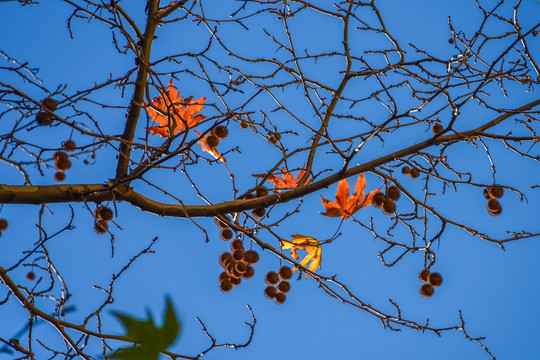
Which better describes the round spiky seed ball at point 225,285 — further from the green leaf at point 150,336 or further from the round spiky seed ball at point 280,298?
the green leaf at point 150,336

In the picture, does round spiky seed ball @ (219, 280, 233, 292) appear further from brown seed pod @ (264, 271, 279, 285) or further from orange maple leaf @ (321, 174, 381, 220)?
orange maple leaf @ (321, 174, 381, 220)

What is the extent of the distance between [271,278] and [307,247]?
0.26m

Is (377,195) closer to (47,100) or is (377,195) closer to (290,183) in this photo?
(290,183)

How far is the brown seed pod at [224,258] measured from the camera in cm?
231

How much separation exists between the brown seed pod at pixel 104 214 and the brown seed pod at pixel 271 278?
814mm

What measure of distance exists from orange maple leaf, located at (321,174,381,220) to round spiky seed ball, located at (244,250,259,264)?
1.26ft

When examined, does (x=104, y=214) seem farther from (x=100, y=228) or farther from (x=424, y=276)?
(x=424, y=276)

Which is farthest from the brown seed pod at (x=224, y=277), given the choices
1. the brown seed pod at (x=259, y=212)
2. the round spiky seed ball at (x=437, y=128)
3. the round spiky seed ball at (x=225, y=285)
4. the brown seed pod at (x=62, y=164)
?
the round spiky seed ball at (x=437, y=128)

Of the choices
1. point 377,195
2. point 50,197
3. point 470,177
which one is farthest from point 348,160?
point 50,197

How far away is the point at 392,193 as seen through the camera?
7.27 ft

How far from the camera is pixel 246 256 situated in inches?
90.5

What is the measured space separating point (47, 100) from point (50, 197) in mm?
378

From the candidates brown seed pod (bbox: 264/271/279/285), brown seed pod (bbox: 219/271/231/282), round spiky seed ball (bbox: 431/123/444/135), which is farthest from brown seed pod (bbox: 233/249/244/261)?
round spiky seed ball (bbox: 431/123/444/135)

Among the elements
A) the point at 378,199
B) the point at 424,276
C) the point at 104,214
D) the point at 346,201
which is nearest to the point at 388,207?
the point at 378,199
